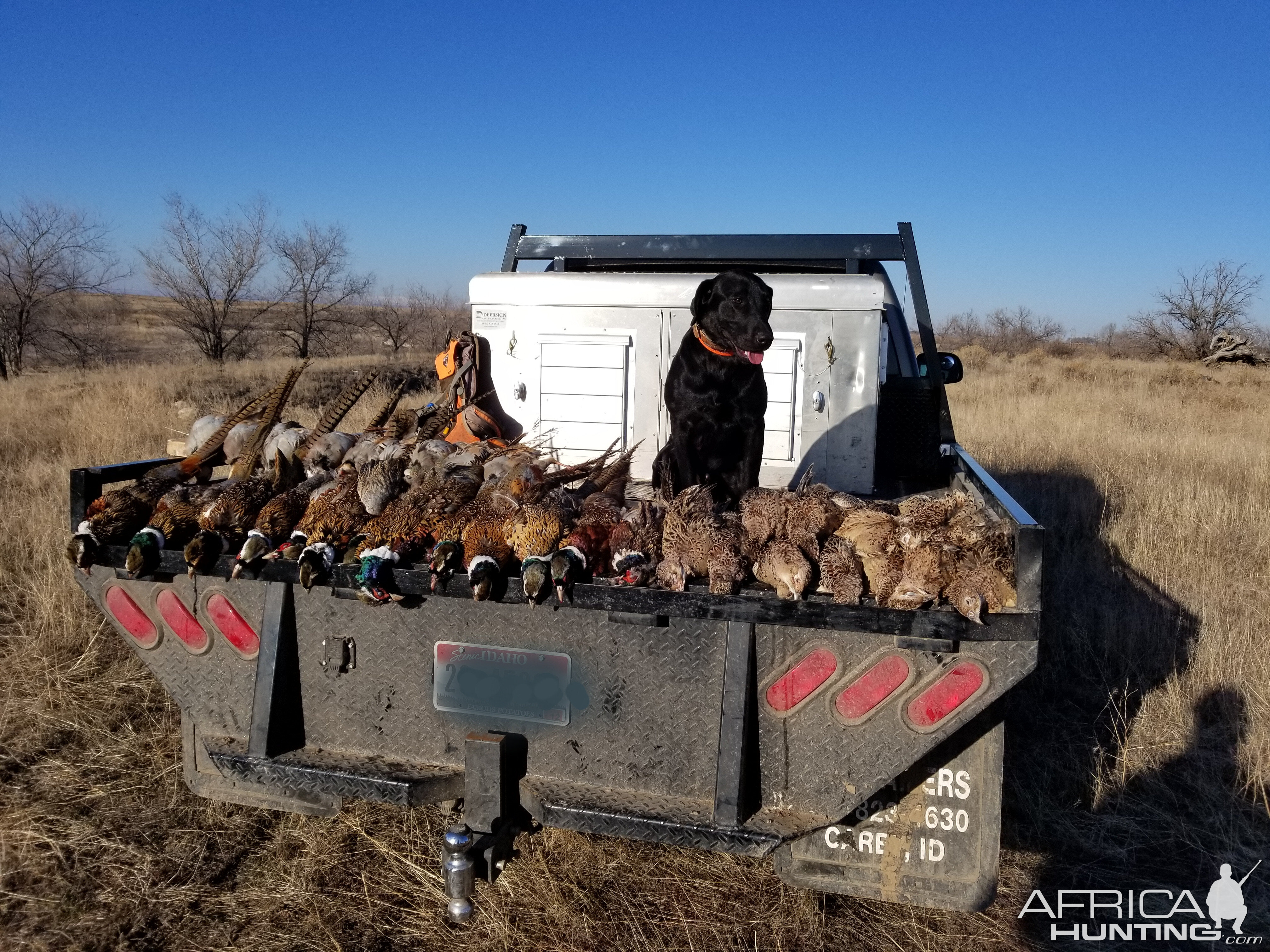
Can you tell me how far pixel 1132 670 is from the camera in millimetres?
4727

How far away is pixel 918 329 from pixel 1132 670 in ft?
7.32

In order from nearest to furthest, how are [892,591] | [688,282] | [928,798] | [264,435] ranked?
1. [892,591]
2. [928,798]
3. [264,435]
4. [688,282]

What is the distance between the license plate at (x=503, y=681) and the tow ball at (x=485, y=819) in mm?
90

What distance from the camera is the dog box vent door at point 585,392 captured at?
4566 millimetres

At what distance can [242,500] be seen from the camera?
2871 mm

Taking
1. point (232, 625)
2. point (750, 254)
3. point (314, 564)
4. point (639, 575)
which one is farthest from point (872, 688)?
point (750, 254)

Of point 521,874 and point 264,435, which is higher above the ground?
point 264,435

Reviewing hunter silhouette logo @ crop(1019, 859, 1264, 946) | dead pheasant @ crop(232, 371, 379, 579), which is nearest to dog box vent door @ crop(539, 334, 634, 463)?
dead pheasant @ crop(232, 371, 379, 579)

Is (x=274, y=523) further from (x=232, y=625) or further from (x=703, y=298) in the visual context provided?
(x=703, y=298)

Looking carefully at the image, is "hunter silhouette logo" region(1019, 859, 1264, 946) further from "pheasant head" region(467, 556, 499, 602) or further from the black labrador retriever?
"pheasant head" region(467, 556, 499, 602)

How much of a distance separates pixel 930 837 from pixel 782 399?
2.35 meters

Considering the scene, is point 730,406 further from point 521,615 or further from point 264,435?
point 264,435

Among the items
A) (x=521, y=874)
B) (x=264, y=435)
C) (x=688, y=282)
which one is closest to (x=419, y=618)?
(x=521, y=874)

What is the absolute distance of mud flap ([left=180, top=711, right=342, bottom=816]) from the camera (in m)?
2.90
